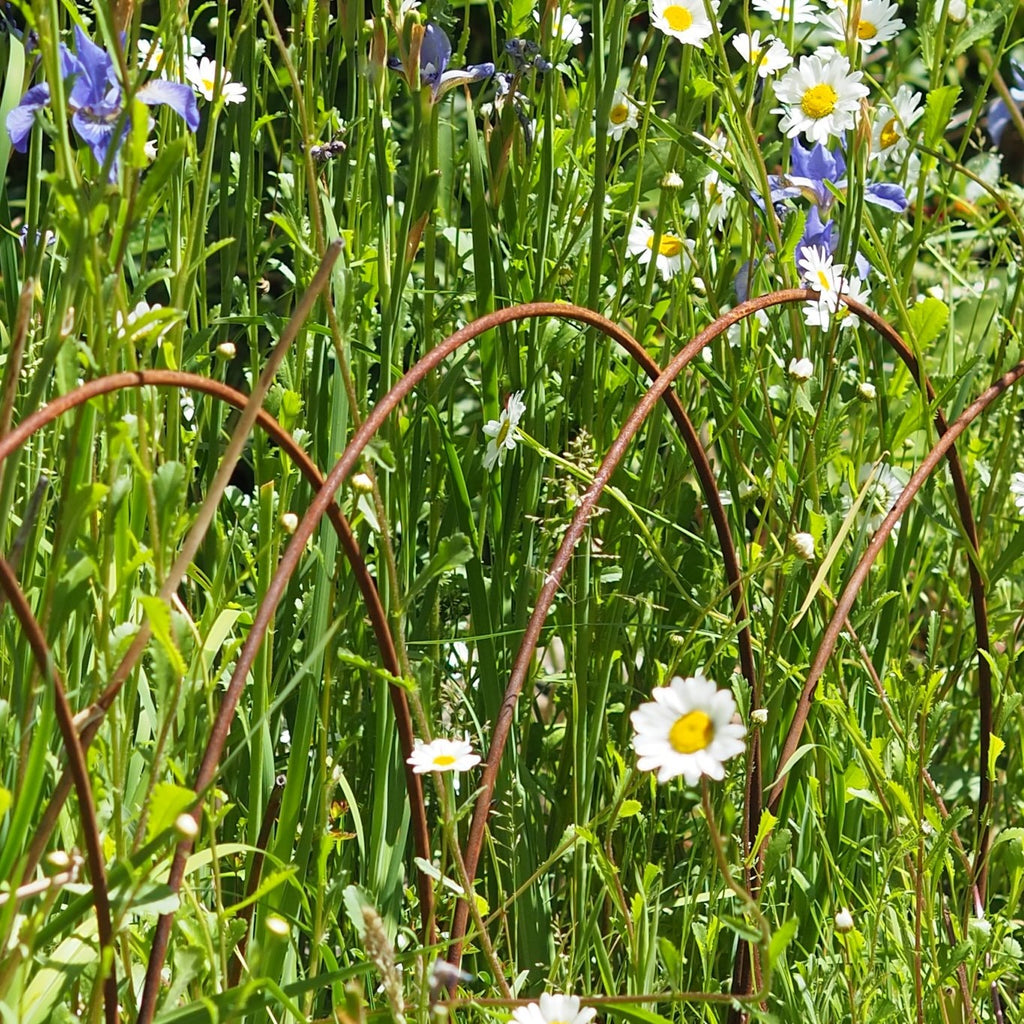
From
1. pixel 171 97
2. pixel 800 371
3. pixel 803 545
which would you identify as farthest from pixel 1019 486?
pixel 171 97

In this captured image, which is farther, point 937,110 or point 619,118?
point 619,118

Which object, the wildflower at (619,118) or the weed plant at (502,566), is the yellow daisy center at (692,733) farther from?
→ the wildflower at (619,118)

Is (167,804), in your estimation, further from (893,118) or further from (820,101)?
(893,118)

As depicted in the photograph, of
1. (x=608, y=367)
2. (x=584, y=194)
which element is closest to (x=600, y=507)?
(x=608, y=367)

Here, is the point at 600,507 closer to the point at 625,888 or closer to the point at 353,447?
the point at 625,888

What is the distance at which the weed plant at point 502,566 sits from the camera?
30.1 inches

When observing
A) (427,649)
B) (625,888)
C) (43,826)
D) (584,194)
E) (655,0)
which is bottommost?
(625,888)

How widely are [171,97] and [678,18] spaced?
565mm

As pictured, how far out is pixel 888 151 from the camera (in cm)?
130

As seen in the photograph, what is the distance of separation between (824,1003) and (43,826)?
2.15ft

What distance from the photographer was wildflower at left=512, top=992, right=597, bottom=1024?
79 cm

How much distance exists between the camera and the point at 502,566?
1.18m

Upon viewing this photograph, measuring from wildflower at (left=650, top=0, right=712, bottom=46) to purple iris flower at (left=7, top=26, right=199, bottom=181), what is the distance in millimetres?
498

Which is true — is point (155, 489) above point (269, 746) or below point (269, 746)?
above
